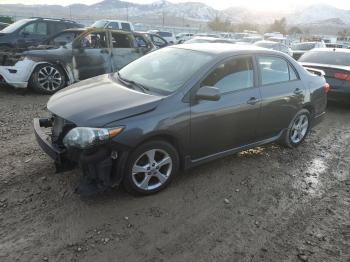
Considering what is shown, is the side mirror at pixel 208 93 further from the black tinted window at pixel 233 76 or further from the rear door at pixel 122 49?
the rear door at pixel 122 49

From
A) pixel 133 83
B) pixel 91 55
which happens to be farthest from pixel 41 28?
pixel 133 83

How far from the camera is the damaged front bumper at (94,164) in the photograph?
347 cm

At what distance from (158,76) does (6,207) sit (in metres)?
2.27

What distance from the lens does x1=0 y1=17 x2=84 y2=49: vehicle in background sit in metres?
9.33

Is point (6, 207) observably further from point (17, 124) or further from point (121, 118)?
point (17, 124)

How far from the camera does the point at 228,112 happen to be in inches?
172

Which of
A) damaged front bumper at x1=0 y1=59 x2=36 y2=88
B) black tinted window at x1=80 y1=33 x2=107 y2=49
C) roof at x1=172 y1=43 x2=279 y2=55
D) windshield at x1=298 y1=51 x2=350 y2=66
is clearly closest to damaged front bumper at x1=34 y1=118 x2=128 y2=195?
roof at x1=172 y1=43 x2=279 y2=55

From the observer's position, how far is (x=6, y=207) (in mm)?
3637

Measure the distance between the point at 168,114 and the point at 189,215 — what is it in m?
1.10

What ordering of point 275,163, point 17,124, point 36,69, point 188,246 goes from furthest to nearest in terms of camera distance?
point 36,69 < point 17,124 < point 275,163 < point 188,246

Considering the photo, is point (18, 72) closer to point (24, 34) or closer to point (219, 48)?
point (24, 34)

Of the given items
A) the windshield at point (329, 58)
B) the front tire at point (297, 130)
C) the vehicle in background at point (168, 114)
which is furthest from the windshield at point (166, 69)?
the windshield at point (329, 58)

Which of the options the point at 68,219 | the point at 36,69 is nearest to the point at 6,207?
the point at 68,219

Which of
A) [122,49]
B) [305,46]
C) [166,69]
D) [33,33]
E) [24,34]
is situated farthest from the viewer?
[305,46]
